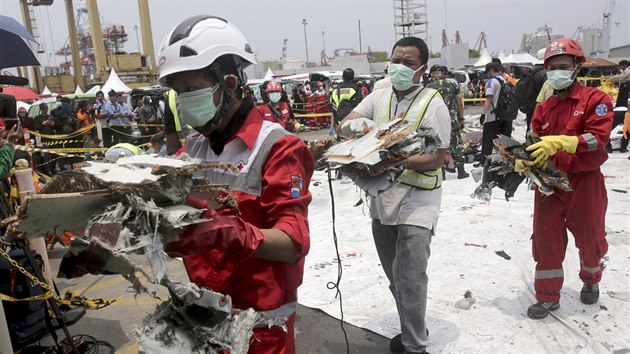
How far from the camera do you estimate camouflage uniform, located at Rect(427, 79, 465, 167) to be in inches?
315

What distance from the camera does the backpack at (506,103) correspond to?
8.54 m

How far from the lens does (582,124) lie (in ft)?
11.5

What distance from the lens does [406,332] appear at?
3188 millimetres

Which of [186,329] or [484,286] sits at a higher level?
[186,329]

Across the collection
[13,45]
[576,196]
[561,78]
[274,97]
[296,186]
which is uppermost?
[13,45]

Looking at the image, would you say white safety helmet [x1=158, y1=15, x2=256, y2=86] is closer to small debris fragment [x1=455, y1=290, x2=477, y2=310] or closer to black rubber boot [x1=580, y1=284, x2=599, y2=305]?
small debris fragment [x1=455, y1=290, x2=477, y2=310]

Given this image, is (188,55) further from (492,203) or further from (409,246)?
(492,203)

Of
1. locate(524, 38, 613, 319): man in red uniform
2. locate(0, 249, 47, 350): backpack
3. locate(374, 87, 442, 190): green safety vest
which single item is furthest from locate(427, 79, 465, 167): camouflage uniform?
locate(0, 249, 47, 350): backpack

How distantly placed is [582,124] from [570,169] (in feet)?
1.15

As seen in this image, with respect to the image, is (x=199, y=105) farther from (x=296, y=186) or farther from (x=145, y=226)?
(x=145, y=226)

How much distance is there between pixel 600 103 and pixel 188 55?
3.12m

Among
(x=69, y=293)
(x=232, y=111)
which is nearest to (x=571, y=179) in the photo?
(x=232, y=111)

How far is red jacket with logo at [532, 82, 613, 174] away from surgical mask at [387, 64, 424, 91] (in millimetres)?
1261

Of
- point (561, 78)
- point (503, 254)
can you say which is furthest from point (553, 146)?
point (503, 254)
